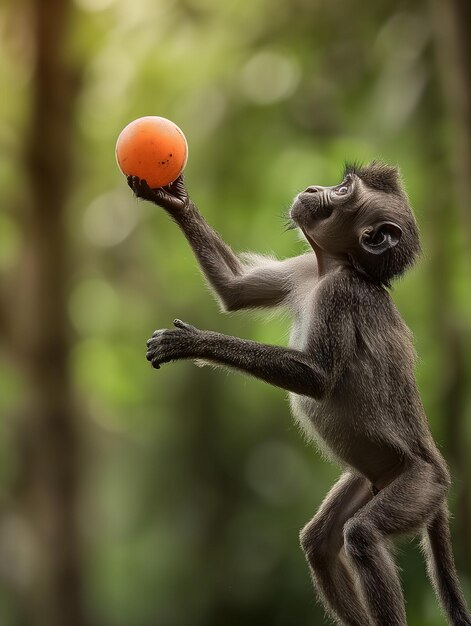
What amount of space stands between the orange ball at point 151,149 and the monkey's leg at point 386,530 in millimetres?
1963

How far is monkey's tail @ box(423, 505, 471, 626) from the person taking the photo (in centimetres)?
607

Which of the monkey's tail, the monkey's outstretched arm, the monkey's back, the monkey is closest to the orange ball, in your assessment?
the monkey

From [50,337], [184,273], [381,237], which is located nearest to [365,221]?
[381,237]

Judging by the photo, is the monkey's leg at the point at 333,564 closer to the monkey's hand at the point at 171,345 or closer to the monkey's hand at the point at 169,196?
the monkey's hand at the point at 171,345

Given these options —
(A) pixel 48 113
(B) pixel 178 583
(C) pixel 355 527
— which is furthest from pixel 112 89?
(C) pixel 355 527

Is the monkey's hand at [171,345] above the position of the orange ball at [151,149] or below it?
below

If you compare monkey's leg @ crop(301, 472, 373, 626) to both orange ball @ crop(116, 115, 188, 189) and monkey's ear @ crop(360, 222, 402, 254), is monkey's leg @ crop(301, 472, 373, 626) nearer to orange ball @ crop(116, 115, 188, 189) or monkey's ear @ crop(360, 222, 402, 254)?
monkey's ear @ crop(360, 222, 402, 254)

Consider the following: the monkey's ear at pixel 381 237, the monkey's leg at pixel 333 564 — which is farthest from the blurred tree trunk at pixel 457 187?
the monkey's leg at pixel 333 564

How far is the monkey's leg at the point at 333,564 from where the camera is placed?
6121 mm

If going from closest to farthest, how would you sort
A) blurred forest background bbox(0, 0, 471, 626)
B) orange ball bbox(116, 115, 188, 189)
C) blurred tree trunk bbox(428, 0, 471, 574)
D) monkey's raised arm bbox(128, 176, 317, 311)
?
orange ball bbox(116, 115, 188, 189)
monkey's raised arm bbox(128, 176, 317, 311)
blurred tree trunk bbox(428, 0, 471, 574)
blurred forest background bbox(0, 0, 471, 626)

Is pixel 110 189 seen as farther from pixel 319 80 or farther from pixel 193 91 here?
pixel 319 80

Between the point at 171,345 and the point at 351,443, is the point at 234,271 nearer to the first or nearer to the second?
the point at 171,345

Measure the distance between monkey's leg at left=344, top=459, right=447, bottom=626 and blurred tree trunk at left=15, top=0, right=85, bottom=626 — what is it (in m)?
10.8

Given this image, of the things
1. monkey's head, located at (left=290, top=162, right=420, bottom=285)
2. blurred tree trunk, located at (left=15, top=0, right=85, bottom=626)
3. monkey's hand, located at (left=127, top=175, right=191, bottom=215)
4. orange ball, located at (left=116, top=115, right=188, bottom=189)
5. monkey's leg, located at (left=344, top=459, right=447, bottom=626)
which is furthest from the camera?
blurred tree trunk, located at (left=15, top=0, right=85, bottom=626)
